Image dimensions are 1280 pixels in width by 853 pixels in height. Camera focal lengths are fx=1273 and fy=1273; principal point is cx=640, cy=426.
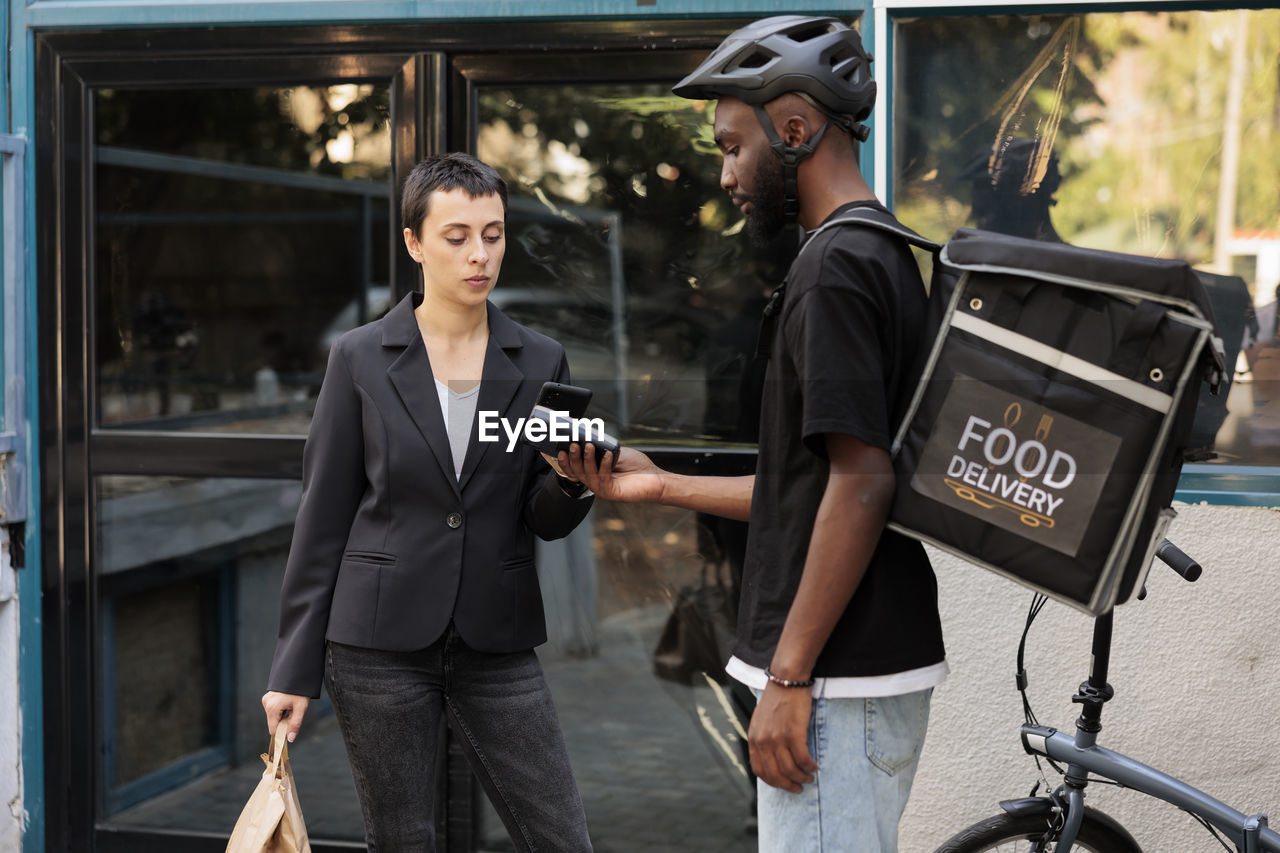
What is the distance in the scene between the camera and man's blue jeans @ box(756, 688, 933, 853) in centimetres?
197

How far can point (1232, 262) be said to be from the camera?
3582 millimetres

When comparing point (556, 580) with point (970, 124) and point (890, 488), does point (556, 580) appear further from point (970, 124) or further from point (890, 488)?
point (890, 488)

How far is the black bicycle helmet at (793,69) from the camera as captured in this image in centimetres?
202

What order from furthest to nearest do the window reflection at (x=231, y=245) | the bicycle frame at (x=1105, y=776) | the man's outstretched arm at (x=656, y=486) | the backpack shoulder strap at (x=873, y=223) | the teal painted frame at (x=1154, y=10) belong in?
1. the window reflection at (x=231, y=245)
2. the teal painted frame at (x=1154, y=10)
3. the bicycle frame at (x=1105, y=776)
4. the man's outstretched arm at (x=656, y=486)
5. the backpack shoulder strap at (x=873, y=223)

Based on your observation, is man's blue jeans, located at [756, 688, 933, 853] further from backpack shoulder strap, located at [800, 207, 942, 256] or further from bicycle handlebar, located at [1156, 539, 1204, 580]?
bicycle handlebar, located at [1156, 539, 1204, 580]

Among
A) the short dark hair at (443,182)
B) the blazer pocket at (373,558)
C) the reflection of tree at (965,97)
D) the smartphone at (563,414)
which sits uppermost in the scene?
the reflection of tree at (965,97)

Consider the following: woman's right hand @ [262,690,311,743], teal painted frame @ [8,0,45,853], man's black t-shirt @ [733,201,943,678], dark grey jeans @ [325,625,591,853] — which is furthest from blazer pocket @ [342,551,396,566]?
teal painted frame @ [8,0,45,853]

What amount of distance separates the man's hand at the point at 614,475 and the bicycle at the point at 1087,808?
1006 mm

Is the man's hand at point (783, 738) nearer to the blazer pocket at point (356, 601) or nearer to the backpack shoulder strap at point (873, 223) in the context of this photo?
the backpack shoulder strap at point (873, 223)

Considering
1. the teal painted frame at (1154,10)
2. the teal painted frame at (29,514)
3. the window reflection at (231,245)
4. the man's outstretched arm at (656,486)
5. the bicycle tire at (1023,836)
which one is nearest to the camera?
the man's outstretched arm at (656,486)

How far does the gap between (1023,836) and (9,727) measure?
3.16 metres

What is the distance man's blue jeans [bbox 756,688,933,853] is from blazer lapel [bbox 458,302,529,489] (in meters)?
0.98

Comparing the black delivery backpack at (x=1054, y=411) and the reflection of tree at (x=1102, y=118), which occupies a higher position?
the reflection of tree at (x=1102, y=118)

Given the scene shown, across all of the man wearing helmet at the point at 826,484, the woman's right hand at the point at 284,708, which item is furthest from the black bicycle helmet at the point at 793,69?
the woman's right hand at the point at 284,708
